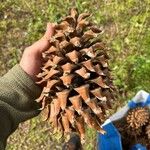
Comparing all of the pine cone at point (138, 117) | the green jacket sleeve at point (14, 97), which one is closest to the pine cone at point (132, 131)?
the pine cone at point (138, 117)

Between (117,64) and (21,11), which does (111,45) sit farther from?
(21,11)

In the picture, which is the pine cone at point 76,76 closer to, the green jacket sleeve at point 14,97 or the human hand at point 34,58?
the human hand at point 34,58

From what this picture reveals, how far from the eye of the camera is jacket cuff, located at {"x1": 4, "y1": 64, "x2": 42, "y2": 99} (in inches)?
69.6

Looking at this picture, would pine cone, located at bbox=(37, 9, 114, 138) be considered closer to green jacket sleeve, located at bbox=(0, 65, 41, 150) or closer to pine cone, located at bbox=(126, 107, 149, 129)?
green jacket sleeve, located at bbox=(0, 65, 41, 150)

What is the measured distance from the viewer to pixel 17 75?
70.2 inches

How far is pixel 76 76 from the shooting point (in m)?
1.56

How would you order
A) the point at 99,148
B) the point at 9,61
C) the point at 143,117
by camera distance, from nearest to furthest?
the point at 143,117
the point at 99,148
the point at 9,61

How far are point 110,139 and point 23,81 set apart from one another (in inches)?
29.4

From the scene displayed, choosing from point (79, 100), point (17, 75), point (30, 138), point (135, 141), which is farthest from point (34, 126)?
point (79, 100)

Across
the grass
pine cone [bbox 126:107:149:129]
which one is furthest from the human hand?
the grass

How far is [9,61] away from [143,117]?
107 cm

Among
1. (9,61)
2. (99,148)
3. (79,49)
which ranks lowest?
(99,148)

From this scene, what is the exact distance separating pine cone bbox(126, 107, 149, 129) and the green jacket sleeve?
0.62 m

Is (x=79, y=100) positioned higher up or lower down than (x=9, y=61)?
higher up
